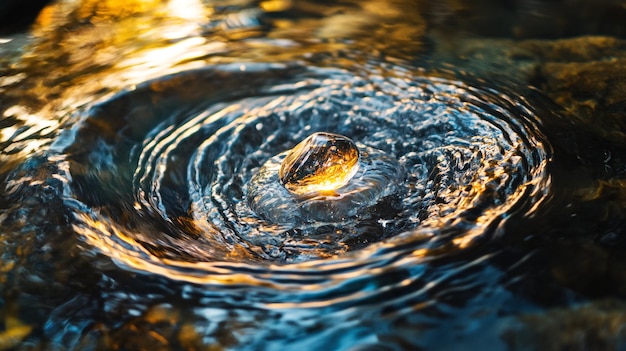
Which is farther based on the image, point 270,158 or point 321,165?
point 270,158

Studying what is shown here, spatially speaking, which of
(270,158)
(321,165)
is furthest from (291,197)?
(270,158)

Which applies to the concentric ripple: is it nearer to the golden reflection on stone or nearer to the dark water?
the dark water

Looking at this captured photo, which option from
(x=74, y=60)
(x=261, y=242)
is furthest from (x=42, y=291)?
(x=74, y=60)

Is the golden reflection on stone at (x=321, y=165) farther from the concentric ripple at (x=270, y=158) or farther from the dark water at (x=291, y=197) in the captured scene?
the concentric ripple at (x=270, y=158)

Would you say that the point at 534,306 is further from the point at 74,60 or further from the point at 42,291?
the point at 74,60

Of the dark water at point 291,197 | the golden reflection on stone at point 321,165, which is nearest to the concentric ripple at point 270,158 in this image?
the dark water at point 291,197

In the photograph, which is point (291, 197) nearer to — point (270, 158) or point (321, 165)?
point (321, 165)

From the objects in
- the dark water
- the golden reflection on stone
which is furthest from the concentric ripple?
the golden reflection on stone
